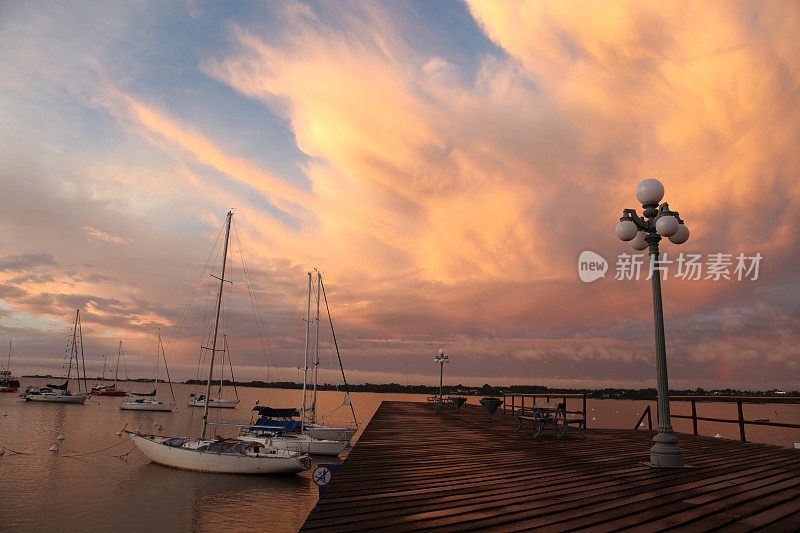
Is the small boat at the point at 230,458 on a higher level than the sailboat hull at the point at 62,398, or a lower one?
higher

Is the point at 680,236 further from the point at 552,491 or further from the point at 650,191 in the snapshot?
the point at 552,491

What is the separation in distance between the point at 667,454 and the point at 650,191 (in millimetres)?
4791

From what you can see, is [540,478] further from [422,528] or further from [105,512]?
[105,512]

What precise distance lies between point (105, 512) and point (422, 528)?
88.1 feet

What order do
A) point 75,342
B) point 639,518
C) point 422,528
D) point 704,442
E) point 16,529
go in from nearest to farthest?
point 422,528 < point 639,518 < point 704,442 < point 16,529 < point 75,342

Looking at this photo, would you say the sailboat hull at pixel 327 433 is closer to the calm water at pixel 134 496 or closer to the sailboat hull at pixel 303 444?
the sailboat hull at pixel 303 444

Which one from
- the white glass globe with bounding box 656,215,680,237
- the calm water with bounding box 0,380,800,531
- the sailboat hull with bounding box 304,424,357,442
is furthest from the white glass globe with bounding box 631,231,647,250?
the sailboat hull with bounding box 304,424,357,442

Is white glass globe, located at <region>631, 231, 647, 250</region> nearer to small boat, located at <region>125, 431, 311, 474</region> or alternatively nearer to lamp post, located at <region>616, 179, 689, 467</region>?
lamp post, located at <region>616, 179, 689, 467</region>

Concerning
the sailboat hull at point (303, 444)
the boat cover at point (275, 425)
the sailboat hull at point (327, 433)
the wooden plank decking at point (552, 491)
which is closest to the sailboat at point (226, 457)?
the sailboat hull at point (303, 444)

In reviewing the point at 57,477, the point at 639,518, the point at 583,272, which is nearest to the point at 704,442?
the point at 583,272

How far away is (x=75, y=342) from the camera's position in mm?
86000

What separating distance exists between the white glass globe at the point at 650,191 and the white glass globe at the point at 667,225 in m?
0.44

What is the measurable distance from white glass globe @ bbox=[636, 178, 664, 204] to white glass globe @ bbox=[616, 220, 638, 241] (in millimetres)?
588

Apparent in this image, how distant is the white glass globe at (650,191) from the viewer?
8797 mm
